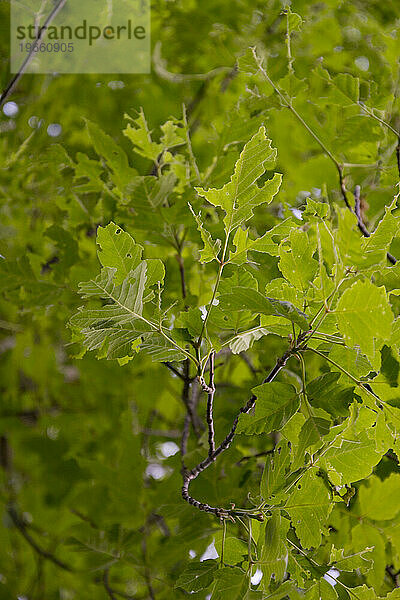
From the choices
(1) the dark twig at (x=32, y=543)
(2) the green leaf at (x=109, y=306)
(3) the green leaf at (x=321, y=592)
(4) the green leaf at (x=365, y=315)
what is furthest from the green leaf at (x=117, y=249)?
(1) the dark twig at (x=32, y=543)

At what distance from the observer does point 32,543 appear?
0.89 m

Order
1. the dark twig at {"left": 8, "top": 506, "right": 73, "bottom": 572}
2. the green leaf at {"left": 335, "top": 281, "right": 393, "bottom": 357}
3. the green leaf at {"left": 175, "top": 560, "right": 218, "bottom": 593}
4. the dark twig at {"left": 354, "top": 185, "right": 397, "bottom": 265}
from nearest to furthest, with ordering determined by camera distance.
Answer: the green leaf at {"left": 335, "top": 281, "right": 393, "bottom": 357} < the green leaf at {"left": 175, "top": 560, "right": 218, "bottom": 593} < the dark twig at {"left": 354, "top": 185, "right": 397, "bottom": 265} < the dark twig at {"left": 8, "top": 506, "right": 73, "bottom": 572}

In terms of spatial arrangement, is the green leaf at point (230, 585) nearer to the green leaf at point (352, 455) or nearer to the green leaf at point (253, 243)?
the green leaf at point (352, 455)

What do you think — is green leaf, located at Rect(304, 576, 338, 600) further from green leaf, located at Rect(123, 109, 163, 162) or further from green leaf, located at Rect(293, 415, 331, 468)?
green leaf, located at Rect(123, 109, 163, 162)

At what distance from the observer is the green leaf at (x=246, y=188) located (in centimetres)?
36

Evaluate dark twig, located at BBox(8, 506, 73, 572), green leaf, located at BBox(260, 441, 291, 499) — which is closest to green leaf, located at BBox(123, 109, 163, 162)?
green leaf, located at BBox(260, 441, 291, 499)

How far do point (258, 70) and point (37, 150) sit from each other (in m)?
0.46

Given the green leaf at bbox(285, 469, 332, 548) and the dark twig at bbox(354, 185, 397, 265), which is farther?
the dark twig at bbox(354, 185, 397, 265)

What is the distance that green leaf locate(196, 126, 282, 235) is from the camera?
363 millimetres

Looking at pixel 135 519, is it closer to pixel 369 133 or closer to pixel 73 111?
pixel 369 133

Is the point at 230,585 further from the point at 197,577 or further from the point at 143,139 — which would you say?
the point at 143,139

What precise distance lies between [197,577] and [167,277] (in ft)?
1.14

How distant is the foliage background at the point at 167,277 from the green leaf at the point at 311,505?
3 centimetres

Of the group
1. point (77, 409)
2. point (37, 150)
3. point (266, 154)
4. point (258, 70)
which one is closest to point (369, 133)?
point (258, 70)
